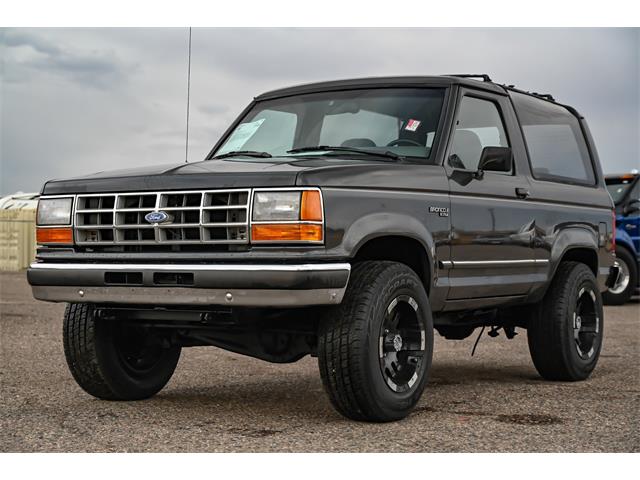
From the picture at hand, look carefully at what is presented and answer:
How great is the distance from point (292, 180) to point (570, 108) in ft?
13.7

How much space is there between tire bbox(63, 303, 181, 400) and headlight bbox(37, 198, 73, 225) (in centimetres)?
59

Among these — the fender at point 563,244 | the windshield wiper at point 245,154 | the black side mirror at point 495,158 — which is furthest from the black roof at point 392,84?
the fender at point 563,244

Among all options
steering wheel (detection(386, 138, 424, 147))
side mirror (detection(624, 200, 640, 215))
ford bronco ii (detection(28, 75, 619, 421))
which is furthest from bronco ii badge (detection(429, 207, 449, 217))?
side mirror (detection(624, 200, 640, 215))

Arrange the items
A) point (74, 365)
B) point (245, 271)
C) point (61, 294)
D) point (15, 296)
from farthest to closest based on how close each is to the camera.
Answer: point (15, 296) → point (74, 365) → point (61, 294) → point (245, 271)

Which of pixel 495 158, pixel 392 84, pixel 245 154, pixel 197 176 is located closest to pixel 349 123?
pixel 392 84

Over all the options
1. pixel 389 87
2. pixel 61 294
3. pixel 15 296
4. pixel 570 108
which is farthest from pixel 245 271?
pixel 15 296

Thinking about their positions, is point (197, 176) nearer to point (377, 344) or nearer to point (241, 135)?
point (377, 344)

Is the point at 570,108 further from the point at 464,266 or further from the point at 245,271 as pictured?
the point at 245,271

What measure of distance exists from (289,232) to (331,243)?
8.8 inches

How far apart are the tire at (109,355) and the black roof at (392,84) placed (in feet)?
6.55

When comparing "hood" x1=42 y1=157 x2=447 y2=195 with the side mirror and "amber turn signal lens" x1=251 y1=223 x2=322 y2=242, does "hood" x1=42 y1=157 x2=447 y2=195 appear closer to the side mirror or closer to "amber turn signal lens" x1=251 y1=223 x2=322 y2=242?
"amber turn signal lens" x1=251 y1=223 x2=322 y2=242

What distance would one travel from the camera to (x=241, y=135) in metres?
6.88

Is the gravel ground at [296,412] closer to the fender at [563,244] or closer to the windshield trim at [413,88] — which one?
the fender at [563,244]

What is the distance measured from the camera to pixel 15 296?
672 inches
